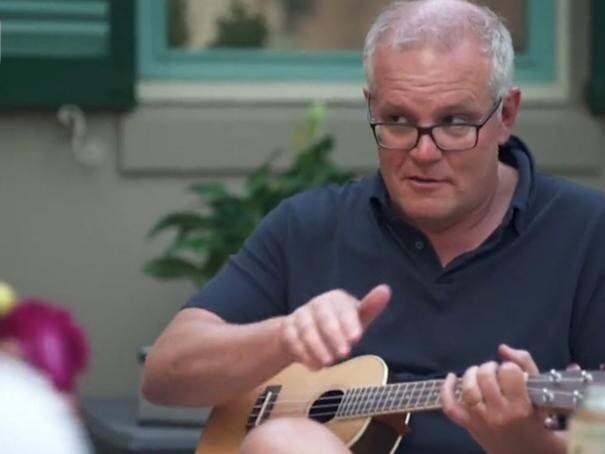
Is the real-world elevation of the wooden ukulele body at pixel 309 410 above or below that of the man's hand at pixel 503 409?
below

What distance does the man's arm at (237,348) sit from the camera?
2.30 meters

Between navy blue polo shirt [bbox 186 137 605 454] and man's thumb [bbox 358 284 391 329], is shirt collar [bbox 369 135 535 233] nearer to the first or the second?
navy blue polo shirt [bbox 186 137 605 454]

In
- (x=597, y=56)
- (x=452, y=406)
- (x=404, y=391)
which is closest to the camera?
(x=452, y=406)

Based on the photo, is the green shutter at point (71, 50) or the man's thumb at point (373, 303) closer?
the man's thumb at point (373, 303)

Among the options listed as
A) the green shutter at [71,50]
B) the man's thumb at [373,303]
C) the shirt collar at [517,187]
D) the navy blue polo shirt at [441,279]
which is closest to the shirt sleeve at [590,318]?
the navy blue polo shirt at [441,279]

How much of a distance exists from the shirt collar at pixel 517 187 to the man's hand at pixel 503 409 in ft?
1.56

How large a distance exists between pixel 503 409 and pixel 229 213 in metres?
2.03

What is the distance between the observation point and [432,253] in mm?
2801

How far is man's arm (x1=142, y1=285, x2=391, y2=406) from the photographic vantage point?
90.6 inches

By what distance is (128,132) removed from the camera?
4508mm

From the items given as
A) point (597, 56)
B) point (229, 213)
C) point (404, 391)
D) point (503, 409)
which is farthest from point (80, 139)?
point (503, 409)

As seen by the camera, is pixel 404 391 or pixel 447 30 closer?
pixel 404 391

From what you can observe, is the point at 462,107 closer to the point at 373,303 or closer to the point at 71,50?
the point at 373,303

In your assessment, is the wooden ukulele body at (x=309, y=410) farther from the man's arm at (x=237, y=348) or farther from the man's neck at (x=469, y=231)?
the man's neck at (x=469, y=231)
